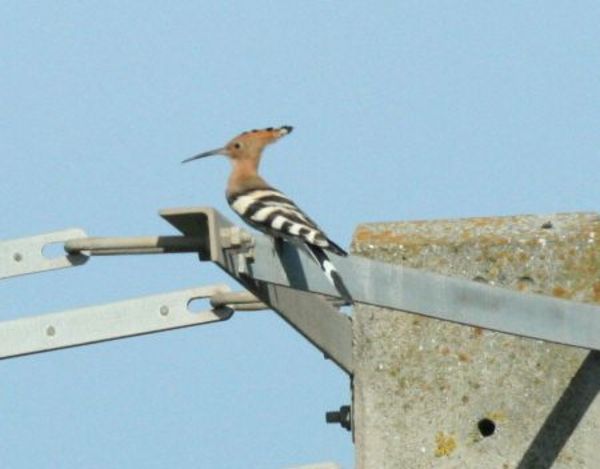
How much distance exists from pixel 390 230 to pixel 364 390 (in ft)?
1.23

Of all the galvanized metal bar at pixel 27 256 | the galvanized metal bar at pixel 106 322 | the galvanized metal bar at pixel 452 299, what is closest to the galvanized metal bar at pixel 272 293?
the galvanized metal bar at pixel 452 299

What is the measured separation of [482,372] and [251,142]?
2544 mm

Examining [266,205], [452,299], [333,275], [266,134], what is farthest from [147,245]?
[266,134]

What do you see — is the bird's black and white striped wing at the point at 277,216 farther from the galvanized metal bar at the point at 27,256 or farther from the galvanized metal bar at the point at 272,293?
the galvanized metal bar at the point at 27,256

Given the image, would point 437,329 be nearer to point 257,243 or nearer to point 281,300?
point 281,300

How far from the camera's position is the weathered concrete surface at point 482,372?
3.79m

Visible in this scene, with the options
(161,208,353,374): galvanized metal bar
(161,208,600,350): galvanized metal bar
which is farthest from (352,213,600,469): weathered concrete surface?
(161,208,600,350): galvanized metal bar

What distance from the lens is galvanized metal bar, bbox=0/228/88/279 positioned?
4.20 meters

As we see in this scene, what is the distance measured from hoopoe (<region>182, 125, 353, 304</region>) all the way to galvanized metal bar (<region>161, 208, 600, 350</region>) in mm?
42

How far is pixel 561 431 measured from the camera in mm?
3770

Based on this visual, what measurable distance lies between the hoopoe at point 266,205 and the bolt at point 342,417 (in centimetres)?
44

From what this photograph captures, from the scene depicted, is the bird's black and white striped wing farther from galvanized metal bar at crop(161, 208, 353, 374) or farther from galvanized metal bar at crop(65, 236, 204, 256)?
galvanized metal bar at crop(65, 236, 204, 256)

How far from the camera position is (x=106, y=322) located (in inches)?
162

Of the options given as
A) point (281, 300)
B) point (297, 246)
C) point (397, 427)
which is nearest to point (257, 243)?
point (297, 246)
